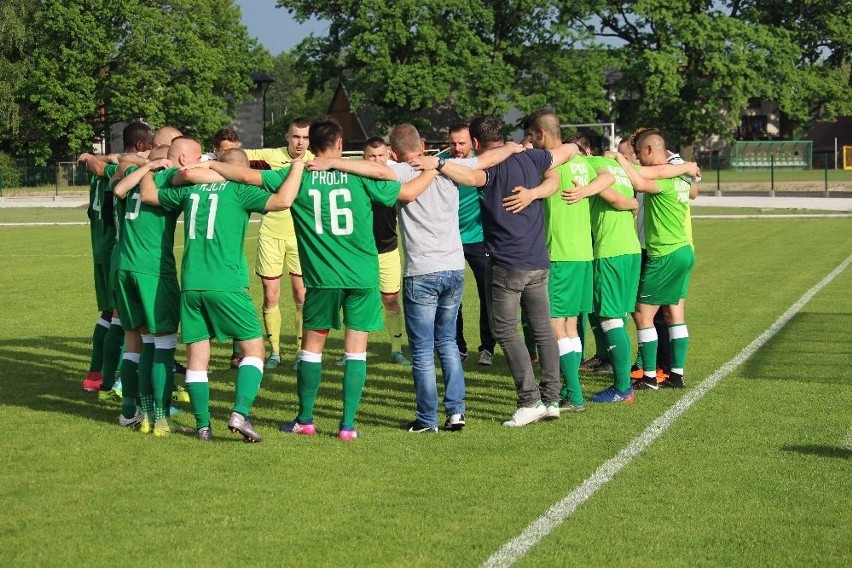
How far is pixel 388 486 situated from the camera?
697 centimetres

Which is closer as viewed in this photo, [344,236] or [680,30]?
[344,236]

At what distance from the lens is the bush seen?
2635 inches

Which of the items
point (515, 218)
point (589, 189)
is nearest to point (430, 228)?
point (515, 218)

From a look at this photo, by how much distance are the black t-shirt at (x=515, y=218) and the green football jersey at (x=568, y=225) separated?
1.39 feet

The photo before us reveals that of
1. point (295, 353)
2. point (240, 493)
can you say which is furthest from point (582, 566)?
point (295, 353)

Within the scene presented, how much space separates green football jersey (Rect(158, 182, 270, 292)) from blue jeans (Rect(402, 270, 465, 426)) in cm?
115

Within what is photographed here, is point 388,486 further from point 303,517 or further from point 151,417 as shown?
Answer: point 151,417

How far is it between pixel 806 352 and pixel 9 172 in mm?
61430

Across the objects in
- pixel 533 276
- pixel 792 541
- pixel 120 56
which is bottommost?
pixel 792 541

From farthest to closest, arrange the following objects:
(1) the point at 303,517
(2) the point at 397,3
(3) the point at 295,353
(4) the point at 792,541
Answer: (2) the point at 397,3, (3) the point at 295,353, (1) the point at 303,517, (4) the point at 792,541

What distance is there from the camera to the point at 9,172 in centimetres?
6725

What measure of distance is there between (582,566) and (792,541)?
1.10 m

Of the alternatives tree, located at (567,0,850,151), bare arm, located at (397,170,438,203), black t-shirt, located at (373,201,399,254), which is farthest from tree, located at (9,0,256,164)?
bare arm, located at (397,170,438,203)

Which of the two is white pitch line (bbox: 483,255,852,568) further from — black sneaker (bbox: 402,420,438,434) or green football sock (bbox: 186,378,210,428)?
green football sock (bbox: 186,378,210,428)
